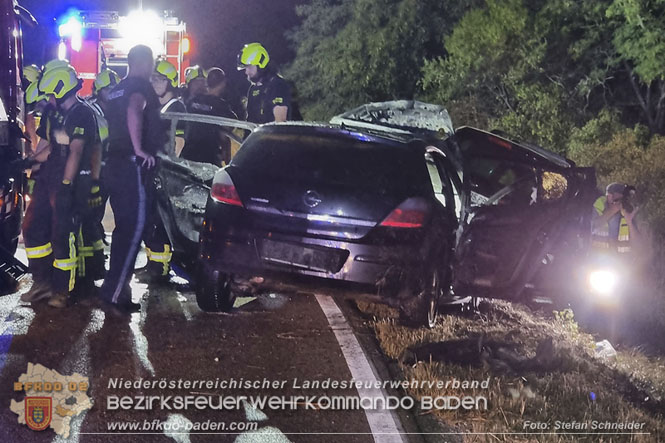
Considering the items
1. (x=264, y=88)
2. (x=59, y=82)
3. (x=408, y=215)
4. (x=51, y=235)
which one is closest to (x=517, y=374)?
(x=408, y=215)

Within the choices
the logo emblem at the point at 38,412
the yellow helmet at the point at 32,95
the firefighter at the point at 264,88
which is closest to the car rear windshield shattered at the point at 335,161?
the logo emblem at the point at 38,412

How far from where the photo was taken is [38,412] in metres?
4.16

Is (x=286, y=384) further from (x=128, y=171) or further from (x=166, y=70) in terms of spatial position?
(x=166, y=70)

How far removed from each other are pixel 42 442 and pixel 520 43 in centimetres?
1436

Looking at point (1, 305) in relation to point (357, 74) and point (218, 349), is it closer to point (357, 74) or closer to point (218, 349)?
point (218, 349)

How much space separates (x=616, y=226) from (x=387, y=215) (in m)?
3.70

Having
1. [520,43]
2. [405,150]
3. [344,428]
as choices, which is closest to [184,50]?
[520,43]

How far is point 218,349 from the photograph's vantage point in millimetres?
5590

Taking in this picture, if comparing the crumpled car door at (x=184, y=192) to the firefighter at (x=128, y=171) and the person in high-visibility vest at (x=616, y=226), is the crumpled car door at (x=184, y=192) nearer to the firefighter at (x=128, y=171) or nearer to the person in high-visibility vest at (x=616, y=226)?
the firefighter at (x=128, y=171)

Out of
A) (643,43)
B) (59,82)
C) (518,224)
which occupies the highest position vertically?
(643,43)

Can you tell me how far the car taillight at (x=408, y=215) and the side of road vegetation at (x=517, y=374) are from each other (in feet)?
2.87

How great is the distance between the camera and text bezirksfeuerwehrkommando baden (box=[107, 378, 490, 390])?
15.5 feet

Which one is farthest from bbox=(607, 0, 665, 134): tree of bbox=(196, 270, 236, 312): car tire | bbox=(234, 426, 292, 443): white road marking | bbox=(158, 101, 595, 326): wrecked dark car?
bbox=(234, 426, 292, 443): white road marking

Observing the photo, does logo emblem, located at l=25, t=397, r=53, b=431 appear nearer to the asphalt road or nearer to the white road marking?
the asphalt road
